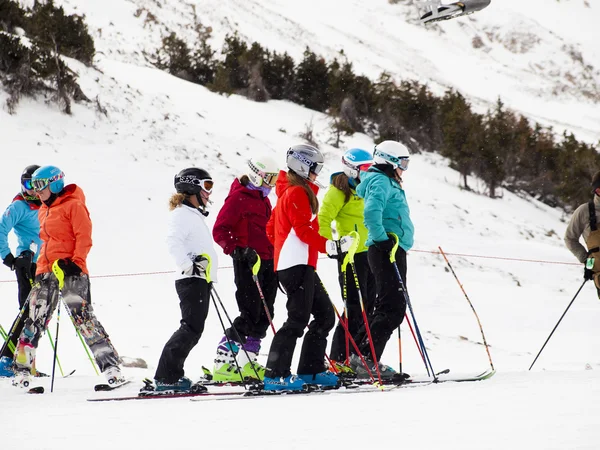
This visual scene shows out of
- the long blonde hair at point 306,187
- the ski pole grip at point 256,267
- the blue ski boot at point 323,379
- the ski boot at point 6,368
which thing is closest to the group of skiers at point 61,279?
the ski boot at point 6,368

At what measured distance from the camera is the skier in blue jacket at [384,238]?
5352 mm

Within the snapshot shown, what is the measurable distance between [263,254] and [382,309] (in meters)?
1.09

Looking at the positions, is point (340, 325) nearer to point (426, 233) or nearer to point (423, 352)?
point (423, 352)

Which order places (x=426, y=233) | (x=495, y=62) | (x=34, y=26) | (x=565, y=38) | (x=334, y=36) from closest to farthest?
(x=426, y=233) → (x=34, y=26) → (x=334, y=36) → (x=495, y=62) → (x=565, y=38)

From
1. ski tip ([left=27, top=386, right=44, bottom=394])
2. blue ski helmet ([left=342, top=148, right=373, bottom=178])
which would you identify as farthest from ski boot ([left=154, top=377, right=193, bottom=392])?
blue ski helmet ([left=342, top=148, right=373, bottom=178])

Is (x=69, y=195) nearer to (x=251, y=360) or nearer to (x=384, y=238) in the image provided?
(x=251, y=360)

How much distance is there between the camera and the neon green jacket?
5.87 meters

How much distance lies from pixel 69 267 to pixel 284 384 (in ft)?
6.07

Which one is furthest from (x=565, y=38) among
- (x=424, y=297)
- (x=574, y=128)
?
(x=424, y=297)

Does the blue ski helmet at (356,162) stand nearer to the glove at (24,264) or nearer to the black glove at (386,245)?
the black glove at (386,245)

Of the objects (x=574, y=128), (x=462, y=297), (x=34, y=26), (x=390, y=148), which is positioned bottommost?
(x=574, y=128)

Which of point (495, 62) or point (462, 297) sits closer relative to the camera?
point (462, 297)

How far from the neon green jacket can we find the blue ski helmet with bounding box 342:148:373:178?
13cm

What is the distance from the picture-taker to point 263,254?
584cm
